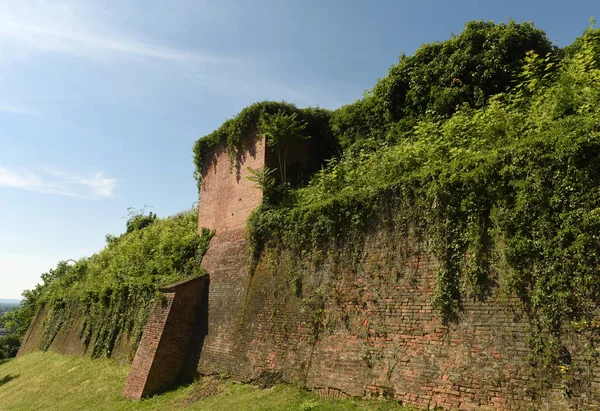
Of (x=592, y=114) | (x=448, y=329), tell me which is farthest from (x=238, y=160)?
(x=592, y=114)

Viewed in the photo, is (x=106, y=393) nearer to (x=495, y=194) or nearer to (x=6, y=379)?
(x=6, y=379)

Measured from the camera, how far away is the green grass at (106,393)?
818 cm

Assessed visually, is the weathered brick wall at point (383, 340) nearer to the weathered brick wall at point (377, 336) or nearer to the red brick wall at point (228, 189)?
the weathered brick wall at point (377, 336)

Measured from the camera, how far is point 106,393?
12461mm

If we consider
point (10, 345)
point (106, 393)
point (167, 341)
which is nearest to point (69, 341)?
point (106, 393)

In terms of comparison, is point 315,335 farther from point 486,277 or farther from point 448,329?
point 486,277

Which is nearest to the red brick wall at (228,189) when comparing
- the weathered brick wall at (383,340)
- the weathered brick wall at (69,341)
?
the weathered brick wall at (383,340)

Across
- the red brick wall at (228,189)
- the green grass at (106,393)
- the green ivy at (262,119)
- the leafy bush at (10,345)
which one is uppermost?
the green ivy at (262,119)

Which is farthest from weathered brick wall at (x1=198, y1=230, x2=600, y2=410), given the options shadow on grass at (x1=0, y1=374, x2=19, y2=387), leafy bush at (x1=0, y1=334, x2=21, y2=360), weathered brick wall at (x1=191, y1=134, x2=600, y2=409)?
leafy bush at (x1=0, y1=334, x2=21, y2=360)

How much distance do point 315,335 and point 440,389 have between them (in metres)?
2.96

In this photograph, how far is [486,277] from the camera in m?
6.59

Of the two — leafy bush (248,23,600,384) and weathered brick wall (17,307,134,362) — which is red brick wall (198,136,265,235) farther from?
weathered brick wall (17,307,134,362)

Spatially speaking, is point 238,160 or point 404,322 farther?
point 238,160

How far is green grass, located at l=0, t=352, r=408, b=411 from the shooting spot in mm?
8180
